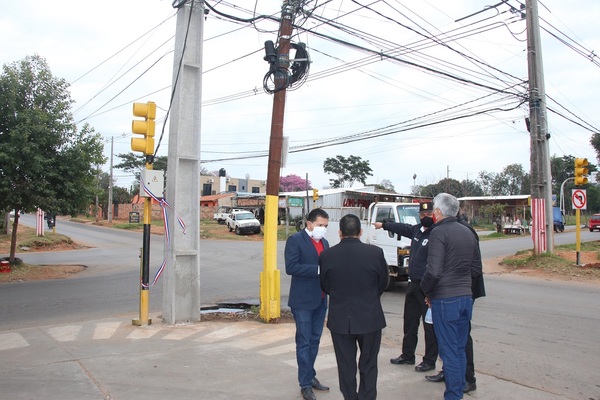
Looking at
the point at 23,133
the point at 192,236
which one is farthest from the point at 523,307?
the point at 23,133

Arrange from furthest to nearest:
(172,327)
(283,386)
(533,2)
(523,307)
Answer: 1. (533,2)
2. (523,307)
3. (172,327)
4. (283,386)

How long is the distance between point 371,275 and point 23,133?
42.9 feet

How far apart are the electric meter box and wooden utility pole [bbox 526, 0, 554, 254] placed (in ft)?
45.8

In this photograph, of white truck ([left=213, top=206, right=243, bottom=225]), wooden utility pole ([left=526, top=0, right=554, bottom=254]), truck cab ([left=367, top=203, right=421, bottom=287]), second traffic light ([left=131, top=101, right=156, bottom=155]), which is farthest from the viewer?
white truck ([left=213, top=206, right=243, bottom=225])

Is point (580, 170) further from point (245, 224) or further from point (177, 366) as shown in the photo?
point (245, 224)

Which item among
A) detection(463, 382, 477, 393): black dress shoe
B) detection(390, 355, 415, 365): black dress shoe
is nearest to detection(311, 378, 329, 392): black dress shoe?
detection(390, 355, 415, 365): black dress shoe

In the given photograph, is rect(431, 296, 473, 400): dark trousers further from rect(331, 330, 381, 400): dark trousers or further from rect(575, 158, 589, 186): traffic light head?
rect(575, 158, 589, 186): traffic light head

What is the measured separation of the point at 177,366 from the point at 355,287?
9.24 ft

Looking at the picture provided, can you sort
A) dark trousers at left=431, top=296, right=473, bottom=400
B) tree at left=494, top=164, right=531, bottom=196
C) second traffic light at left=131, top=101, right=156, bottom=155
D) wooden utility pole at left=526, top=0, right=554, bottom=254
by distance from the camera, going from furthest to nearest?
1. tree at left=494, top=164, right=531, bottom=196
2. wooden utility pole at left=526, top=0, right=554, bottom=254
3. second traffic light at left=131, top=101, right=156, bottom=155
4. dark trousers at left=431, top=296, right=473, bottom=400

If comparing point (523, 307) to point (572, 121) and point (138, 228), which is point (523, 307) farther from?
point (138, 228)

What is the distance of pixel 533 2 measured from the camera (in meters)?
17.4

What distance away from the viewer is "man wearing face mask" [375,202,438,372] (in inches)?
221

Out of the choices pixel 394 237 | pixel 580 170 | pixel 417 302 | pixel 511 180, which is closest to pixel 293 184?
pixel 511 180

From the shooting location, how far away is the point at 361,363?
4.06 m
